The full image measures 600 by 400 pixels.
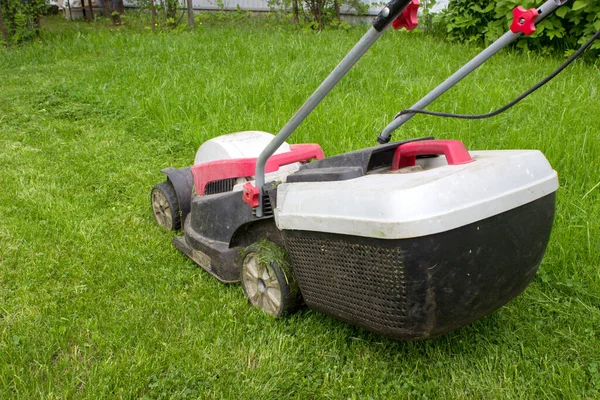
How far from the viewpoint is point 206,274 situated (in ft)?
9.02

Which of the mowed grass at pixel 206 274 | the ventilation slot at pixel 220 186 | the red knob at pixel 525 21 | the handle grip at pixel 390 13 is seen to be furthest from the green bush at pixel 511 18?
the handle grip at pixel 390 13

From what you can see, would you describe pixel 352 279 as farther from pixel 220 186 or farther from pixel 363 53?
pixel 220 186

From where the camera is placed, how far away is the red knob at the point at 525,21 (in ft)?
5.17

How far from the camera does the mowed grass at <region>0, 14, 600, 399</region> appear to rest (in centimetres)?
203

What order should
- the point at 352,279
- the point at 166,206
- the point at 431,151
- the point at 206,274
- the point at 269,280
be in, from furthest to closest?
the point at 166,206 < the point at 206,274 < the point at 269,280 < the point at 431,151 < the point at 352,279

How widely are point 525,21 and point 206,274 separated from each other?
1751 mm

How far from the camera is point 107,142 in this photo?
15.0 feet

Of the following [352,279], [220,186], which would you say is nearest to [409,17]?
[352,279]

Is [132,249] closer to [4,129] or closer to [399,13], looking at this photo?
[399,13]

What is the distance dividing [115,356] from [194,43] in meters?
5.74

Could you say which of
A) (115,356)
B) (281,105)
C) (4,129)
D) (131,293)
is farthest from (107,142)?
(115,356)

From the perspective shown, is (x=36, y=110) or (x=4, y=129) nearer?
(x=4, y=129)

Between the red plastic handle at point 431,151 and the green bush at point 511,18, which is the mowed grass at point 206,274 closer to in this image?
the green bush at point 511,18

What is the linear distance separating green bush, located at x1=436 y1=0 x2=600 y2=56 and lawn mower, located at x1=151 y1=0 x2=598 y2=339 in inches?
164
